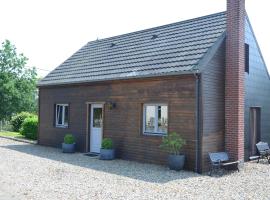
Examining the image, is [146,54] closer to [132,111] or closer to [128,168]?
[132,111]

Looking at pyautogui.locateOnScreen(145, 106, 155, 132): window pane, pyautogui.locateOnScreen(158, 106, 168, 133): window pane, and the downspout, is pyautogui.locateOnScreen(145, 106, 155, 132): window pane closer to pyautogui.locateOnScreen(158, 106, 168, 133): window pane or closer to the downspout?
pyautogui.locateOnScreen(158, 106, 168, 133): window pane

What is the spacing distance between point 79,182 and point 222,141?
5.75 m

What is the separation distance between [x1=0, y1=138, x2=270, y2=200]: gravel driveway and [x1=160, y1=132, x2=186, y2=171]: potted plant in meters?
0.34

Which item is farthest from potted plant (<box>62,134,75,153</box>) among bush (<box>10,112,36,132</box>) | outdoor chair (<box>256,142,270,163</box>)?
bush (<box>10,112,36,132</box>)

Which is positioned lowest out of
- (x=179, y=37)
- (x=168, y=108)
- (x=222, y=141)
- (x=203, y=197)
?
(x=203, y=197)

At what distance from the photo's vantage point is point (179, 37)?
15.0 metres

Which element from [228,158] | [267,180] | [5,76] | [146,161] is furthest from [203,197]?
[5,76]

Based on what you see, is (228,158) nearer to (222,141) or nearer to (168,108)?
(222,141)

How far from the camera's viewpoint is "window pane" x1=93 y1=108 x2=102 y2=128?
1597 cm

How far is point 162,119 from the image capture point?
13.2 m

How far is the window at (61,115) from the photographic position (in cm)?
1816

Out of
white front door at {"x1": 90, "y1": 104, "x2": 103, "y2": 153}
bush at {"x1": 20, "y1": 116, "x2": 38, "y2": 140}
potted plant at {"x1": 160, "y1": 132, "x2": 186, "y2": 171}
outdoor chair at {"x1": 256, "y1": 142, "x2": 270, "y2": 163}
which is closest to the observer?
potted plant at {"x1": 160, "y1": 132, "x2": 186, "y2": 171}

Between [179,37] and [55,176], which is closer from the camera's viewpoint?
[55,176]

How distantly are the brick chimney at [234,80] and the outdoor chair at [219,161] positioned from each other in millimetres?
282
